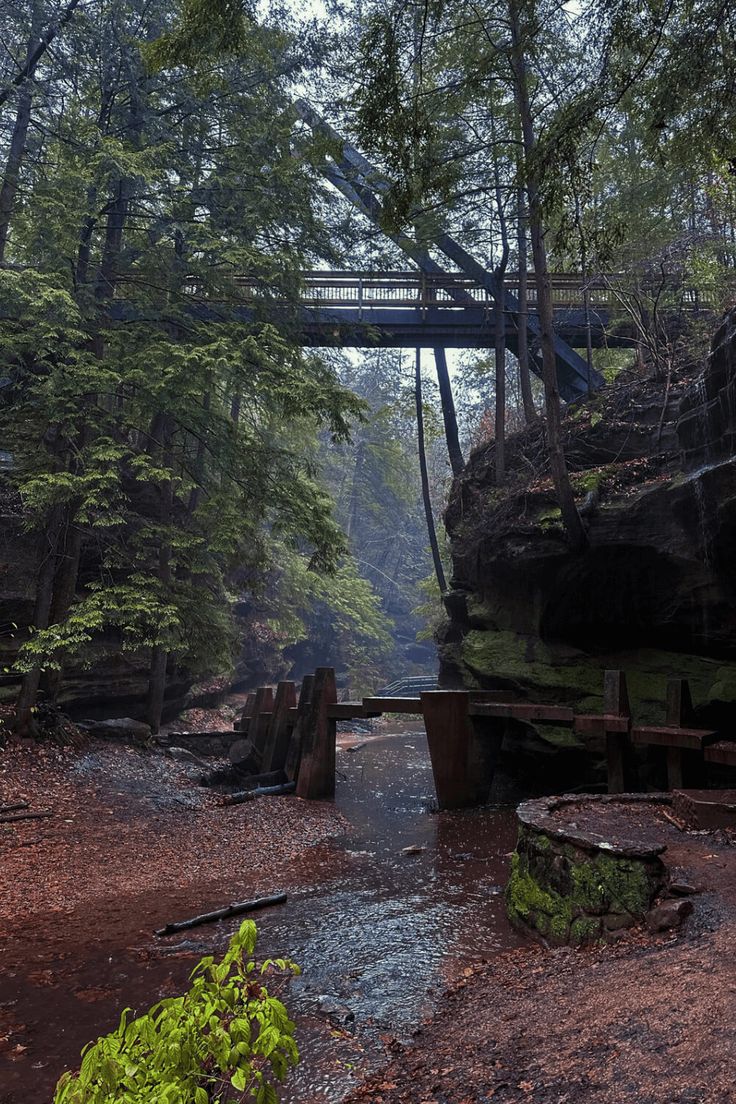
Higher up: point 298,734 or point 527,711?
point 527,711

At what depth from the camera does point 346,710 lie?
12242 mm

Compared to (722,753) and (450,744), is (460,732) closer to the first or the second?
(450,744)

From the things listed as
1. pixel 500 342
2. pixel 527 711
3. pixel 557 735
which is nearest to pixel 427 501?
pixel 500 342

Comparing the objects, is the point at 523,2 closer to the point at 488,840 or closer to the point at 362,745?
the point at 488,840

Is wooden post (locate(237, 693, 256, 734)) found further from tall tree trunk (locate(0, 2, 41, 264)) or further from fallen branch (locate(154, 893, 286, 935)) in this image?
tall tree trunk (locate(0, 2, 41, 264))

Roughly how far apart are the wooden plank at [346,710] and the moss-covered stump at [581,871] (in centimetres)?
580

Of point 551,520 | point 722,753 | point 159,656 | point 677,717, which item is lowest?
point 722,753

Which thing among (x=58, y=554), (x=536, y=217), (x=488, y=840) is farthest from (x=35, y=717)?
(x=536, y=217)

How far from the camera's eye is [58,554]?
11859mm

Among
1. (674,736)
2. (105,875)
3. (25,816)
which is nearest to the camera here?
(105,875)

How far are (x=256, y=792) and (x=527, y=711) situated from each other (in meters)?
4.89

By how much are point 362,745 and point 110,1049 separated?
19.7 metres

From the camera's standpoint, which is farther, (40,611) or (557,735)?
(40,611)

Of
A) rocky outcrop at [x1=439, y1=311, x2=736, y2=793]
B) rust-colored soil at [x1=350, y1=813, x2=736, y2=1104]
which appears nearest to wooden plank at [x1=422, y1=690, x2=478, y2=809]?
rocky outcrop at [x1=439, y1=311, x2=736, y2=793]
